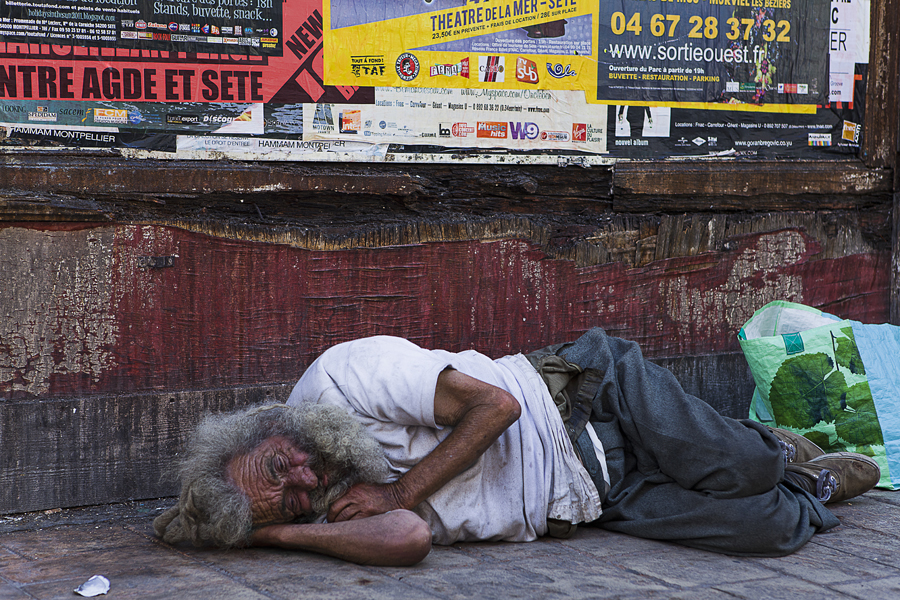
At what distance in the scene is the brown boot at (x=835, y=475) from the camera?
3061 millimetres

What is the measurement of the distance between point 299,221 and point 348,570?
1.50m

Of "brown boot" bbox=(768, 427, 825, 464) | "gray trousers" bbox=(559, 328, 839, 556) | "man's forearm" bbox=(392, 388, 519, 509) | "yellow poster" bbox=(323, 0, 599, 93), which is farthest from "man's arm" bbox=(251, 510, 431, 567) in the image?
"yellow poster" bbox=(323, 0, 599, 93)

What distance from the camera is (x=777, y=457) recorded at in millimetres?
2689

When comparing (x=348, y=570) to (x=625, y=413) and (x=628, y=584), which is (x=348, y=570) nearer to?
(x=628, y=584)

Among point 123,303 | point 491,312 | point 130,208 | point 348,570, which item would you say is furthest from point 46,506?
point 491,312

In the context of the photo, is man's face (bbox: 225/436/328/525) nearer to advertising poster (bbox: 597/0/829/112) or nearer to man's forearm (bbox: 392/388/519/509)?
man's forearm (bbox: 392/388/519/509)

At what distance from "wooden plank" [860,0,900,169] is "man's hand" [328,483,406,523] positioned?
3.19 meters

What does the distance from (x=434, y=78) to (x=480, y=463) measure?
1647mm

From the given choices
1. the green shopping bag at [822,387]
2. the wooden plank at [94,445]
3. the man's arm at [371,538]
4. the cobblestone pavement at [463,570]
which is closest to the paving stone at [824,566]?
the cobblestone pavement at [463,570]

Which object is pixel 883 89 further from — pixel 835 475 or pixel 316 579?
pixel 316 579

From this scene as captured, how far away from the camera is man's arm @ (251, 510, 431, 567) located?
2.40 metres

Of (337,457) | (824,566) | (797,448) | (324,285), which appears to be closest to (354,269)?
(324,285)

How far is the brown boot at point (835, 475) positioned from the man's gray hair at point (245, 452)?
1559 millimetres

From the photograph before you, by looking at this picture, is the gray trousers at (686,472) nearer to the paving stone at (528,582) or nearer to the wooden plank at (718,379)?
the paving stone at (528,582)
